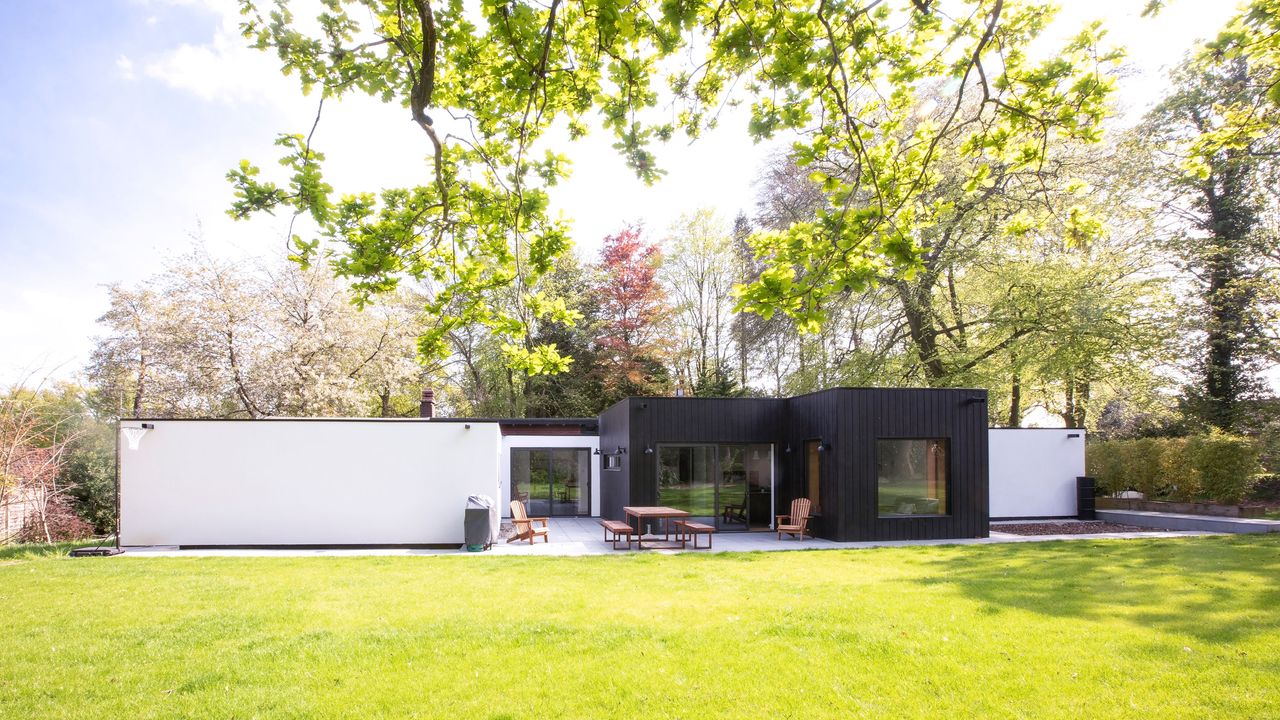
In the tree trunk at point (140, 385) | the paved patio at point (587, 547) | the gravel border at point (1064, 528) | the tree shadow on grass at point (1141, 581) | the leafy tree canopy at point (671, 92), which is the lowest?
the gravel border at point (1064, 528)

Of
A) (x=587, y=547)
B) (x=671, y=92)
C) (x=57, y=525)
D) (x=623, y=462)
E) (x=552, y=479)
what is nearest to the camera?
(x=671, y=92)

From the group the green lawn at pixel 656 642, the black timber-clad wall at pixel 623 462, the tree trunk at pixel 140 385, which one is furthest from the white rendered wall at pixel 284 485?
the tree trunk at pixel 140 385

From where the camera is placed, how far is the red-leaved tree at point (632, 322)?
81.9 ft

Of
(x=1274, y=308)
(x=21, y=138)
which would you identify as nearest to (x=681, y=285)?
(x=1274, y=308)

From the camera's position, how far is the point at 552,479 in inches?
714

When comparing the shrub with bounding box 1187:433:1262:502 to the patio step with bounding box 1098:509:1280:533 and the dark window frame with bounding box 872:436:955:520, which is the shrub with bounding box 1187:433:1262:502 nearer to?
the patio step with bounding box 1098:509:1280:533

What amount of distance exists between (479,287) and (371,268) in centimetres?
96

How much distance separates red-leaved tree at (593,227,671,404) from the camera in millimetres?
24953

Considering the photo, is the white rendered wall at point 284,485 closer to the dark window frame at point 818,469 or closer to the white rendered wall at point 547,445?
the white rendered wall at point 547,445

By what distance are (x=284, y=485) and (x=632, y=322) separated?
49.4 feet

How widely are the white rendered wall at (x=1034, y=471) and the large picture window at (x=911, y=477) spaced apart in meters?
4.04

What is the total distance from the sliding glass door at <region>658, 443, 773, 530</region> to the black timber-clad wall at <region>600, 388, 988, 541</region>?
0.69 feet

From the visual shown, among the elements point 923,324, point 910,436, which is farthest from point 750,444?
point 923,324

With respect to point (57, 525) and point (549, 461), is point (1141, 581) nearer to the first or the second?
point (549, 461)
